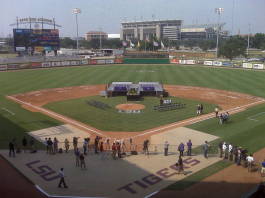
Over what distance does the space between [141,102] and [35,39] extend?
205ft

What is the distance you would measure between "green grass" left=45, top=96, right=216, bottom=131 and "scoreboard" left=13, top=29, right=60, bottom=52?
55787mm

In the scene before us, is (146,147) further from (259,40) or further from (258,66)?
(259,40)

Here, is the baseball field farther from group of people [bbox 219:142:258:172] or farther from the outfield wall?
the outfield wall

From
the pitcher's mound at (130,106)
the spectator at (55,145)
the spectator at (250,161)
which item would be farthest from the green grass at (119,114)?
the spectator at (250,161)

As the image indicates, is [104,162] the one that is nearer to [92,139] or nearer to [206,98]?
[92,139]

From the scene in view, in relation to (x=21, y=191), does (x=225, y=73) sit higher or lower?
higher

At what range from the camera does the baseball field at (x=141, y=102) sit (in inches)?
959

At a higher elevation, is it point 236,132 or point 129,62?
point 129,62

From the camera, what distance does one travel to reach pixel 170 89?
44.9m

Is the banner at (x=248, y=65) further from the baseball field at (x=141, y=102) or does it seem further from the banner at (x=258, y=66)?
the baseball field at (x=141, y=102)

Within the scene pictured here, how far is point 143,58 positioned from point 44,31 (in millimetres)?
32379

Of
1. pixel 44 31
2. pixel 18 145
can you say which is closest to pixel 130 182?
pixel 18 145

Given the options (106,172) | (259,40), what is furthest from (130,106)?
(259,40)

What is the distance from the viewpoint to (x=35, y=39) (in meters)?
86.4
